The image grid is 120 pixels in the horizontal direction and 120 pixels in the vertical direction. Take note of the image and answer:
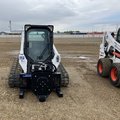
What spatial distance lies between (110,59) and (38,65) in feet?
12.1

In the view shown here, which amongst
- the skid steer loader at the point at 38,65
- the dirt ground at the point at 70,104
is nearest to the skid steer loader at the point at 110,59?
the dirt ground at the point at 70,104

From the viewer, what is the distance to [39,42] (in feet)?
30.9

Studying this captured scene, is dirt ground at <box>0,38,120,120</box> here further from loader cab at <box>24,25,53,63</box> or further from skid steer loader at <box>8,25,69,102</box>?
loader cab at <box>24,25,53,63</box>

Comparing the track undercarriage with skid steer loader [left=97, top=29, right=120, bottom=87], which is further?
skid steer loader [left=97, top=29, right=120, bottom=87]

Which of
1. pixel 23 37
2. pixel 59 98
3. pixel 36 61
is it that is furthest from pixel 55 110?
pixel 23 37

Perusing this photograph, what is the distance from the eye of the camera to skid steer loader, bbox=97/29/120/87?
32.2ft

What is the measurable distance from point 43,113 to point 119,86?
12.2 ft

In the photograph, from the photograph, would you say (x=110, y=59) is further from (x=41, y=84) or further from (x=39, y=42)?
(x=41, y=84)

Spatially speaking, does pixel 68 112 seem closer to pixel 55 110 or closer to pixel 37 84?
pixel 55 110

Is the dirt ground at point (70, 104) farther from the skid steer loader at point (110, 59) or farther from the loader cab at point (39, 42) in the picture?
the loader cab at point (39, 42)

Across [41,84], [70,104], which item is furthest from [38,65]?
[70,104]

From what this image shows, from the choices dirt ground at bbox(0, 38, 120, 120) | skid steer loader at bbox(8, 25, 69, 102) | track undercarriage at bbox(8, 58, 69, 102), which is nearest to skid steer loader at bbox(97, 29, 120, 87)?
dirt ground at bbox(0, 38, 120, 120)

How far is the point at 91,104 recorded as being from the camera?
7617 mm

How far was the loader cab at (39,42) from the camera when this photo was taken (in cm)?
925
